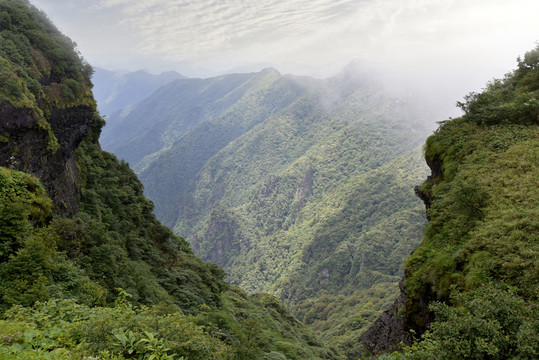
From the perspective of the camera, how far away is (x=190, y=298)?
758 inches

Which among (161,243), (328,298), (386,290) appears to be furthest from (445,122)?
(328,298)

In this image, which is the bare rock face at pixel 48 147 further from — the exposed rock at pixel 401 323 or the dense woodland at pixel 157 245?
the exposed rock at pixel 401 323

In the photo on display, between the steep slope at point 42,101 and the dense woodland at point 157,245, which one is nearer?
the dense woodland at point 157,245

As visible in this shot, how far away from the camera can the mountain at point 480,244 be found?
5.41m

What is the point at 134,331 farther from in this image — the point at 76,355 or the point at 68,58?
the point at 68,58

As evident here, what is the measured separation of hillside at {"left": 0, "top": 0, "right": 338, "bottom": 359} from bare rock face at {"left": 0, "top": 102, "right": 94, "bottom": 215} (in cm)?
7

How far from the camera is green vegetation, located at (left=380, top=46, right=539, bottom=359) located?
537cm

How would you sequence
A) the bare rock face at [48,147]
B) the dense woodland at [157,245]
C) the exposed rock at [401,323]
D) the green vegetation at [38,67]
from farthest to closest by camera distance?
the green vegetation at [38,67] → the bare rock face at [48,147] → the exposed rock at [401,323] → the dense woodland at [157,245]

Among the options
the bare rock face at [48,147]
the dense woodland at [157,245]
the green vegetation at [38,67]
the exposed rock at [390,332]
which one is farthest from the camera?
the green vegetation at [38,67]

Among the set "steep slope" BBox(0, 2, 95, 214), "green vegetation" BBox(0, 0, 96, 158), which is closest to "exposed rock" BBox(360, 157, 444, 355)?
"steep slope" BBox(0, 2, 95, 214)

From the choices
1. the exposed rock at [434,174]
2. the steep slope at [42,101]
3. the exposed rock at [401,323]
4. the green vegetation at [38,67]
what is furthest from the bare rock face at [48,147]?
the exposed rock at [434,174]

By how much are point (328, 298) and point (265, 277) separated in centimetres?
5172

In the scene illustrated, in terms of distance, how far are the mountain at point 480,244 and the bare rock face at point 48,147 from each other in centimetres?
1560

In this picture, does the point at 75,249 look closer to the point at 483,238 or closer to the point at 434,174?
the point at 483,238
